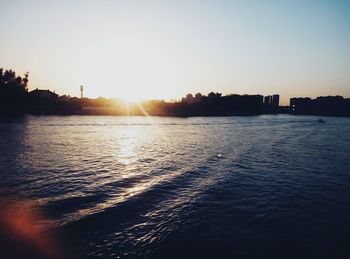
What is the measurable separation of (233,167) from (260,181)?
474 cm

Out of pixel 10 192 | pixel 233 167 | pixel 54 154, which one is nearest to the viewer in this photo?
pixel 10 192

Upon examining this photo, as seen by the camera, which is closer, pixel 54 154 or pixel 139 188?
pixel 139 188

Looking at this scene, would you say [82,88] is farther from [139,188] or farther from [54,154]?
[139,188]

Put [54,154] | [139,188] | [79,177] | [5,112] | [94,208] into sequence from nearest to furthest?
[94,208] < [139,188] < [79,177] < [54,154] < [5,112]

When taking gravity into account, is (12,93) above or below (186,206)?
above

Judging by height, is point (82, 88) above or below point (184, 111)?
above

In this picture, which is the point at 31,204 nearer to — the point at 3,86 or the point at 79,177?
→ the point at 79,177

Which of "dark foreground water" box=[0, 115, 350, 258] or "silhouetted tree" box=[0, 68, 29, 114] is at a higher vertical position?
"silhouetted tree" box=[0, 68, 29, 114]

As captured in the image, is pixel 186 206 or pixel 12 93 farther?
A: pixel 12 93

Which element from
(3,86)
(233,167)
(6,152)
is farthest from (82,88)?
(233,167)

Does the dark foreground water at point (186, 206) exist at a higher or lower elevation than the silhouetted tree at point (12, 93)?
lower

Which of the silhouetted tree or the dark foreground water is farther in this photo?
the silhouetted tree

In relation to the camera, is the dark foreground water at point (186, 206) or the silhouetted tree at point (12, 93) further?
the silhouetted tree at point (12, 93)

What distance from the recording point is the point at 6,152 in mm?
27812
